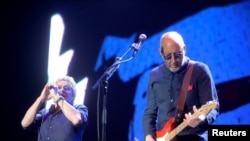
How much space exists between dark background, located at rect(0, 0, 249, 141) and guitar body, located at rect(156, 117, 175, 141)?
4.88 ft

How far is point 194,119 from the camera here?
2.39 m

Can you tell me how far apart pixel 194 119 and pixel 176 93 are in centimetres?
32

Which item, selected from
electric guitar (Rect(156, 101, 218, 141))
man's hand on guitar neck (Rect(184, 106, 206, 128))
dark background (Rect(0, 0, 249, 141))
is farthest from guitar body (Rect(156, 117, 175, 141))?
dark background (Rect(0, 0, 249, 141))

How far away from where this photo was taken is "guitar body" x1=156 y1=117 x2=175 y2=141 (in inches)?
103

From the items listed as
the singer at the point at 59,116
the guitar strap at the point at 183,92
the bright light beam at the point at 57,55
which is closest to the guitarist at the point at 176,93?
the guitar strap at the point at 183,92

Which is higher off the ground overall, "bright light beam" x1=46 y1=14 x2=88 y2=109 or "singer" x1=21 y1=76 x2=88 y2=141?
"bright light beam" x1=46 y1=14 x2=88 y2=109

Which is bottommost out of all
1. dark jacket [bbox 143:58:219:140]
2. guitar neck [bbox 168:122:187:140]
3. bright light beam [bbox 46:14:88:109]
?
guitar neck [bbox 168:122:187:140]

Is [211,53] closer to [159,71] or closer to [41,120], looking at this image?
[159,71]

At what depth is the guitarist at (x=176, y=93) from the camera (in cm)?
251

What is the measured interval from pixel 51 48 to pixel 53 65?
21 cm

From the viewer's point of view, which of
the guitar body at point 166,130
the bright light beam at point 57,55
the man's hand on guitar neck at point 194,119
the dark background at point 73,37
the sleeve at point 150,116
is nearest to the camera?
the man's hand on guitar neck at point 194,119

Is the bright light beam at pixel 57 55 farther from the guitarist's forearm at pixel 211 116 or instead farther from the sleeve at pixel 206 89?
the guitarist's forearm at pixel 211 116

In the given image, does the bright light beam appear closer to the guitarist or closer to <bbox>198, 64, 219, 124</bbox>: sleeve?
the guitarist

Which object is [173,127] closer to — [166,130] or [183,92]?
[166,130]
